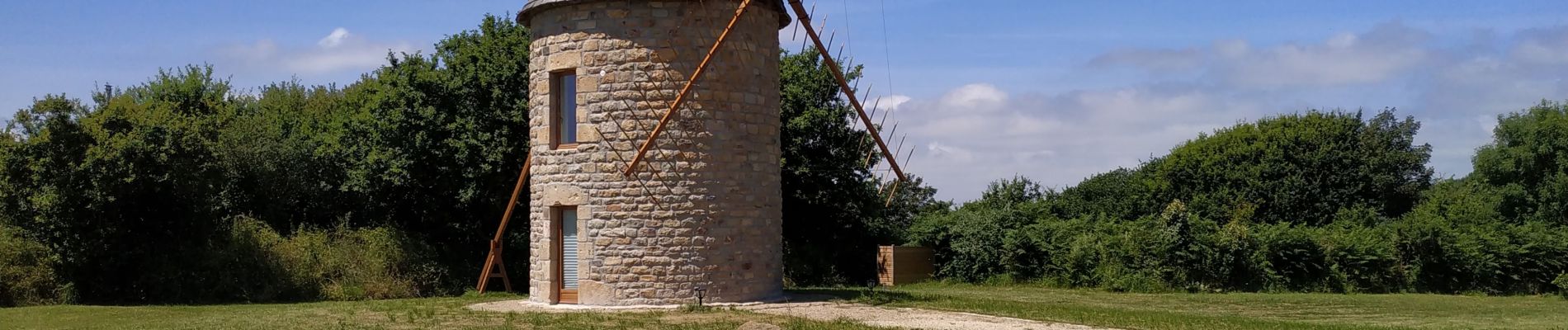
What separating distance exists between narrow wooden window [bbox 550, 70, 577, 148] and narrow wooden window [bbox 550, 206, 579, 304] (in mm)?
989

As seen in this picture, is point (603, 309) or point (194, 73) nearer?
point (603, 309)

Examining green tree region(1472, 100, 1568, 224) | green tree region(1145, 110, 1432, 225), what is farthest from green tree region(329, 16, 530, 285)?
green tree region(1472, 100, 1568, 224)

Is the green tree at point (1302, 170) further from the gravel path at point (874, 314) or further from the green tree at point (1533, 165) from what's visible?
the gravel path at point (874, 314)

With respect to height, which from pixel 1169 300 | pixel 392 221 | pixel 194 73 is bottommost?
pixel 1169 300

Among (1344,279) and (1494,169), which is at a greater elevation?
(1494,169)

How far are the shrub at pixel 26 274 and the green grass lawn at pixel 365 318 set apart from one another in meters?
1.22

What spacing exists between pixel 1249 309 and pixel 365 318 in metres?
12.9

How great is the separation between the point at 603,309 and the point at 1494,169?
35.1 metres

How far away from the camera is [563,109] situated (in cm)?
1898

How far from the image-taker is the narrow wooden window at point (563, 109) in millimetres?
18812

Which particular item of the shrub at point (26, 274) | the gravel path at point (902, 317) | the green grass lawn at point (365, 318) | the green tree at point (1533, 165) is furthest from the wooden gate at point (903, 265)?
the green tree at point (1533, 165)

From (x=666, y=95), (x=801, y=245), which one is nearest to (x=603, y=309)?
(x=666, y=95)

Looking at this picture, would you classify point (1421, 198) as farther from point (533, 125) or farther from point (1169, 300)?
point (533, 125)

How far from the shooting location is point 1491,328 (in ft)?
50.8
